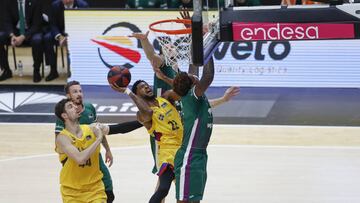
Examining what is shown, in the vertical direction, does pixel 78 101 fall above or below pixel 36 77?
above

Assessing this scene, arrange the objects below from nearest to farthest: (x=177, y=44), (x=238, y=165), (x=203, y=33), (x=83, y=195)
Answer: (x=203, y=33) → (x=83, y=195) → (x=177, y=44) → (x=238, y=165)

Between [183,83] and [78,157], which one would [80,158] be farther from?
[183,83]

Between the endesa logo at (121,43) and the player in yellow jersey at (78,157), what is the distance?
7.76m

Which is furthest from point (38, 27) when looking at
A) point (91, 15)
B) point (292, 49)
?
point (292, 49)

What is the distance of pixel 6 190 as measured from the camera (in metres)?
10.7

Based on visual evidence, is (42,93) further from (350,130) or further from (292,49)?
(350,130)

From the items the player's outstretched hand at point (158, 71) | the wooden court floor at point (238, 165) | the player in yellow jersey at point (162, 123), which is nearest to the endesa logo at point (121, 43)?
the wooden court floor at point (238, 165)

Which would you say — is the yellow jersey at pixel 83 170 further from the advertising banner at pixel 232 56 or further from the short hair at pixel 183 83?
the advertising banner at pixel 232 56

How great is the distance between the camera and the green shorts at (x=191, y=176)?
8336mm

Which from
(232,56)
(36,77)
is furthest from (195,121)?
(36,77)

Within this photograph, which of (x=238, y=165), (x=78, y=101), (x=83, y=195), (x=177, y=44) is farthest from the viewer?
(x=238, y=165)

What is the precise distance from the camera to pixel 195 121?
8.39m

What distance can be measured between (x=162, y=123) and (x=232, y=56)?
674cm

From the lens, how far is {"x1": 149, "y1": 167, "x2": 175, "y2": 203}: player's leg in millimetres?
8547
